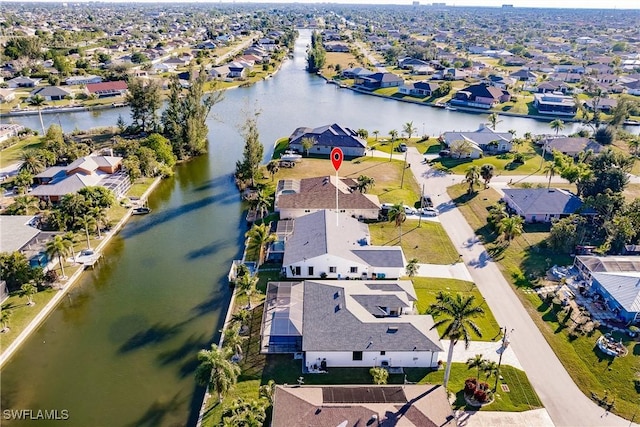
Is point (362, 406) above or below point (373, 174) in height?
above

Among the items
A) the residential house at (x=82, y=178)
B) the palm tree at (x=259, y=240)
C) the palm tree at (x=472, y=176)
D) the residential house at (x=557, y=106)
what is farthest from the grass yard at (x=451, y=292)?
the residential house at (x=557, y=106)

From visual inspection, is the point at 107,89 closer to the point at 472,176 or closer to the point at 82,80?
the point at 82,80

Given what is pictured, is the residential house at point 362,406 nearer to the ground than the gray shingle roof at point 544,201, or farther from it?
nearer to the ground

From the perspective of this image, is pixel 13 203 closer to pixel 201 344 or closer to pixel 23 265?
pixel 23 265

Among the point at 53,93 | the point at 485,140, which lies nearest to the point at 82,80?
the point at 53,93

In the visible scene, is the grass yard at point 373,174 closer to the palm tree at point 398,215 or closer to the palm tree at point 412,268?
the palm tree at point 398,215
